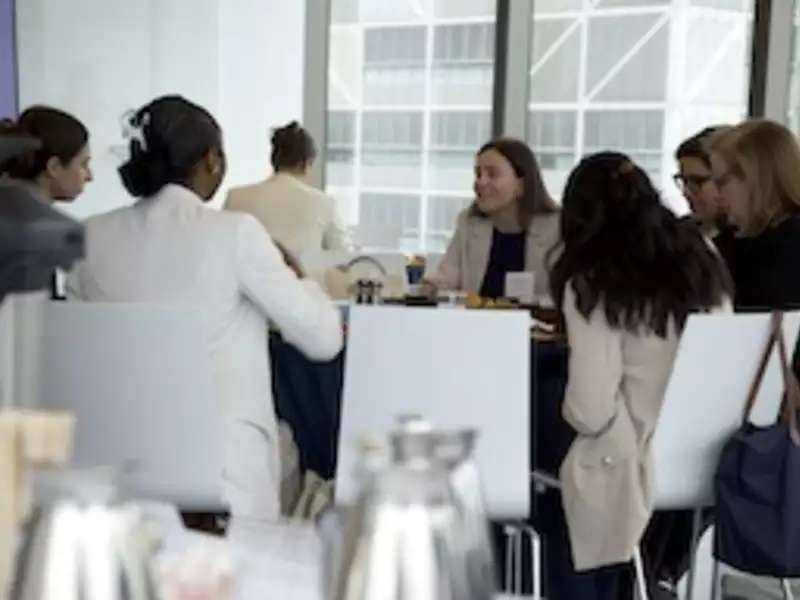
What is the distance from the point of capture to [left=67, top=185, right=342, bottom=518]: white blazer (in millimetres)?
2164

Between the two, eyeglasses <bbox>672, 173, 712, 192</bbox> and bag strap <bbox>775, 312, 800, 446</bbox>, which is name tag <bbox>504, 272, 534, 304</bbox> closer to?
eyeglasses <bbox>672, 173, 712, 192</bbox>

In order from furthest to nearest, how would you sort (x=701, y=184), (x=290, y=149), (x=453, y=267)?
(x=290, y=149), (x=453, y=267), (x=701, y=184)

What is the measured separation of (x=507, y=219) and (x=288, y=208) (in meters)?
1.35

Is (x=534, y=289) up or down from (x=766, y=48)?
down

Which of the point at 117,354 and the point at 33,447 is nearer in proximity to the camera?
the point at 33,447

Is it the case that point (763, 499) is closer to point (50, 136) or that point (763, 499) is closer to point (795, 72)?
point (50, 136)

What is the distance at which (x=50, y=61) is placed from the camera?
6082 mm

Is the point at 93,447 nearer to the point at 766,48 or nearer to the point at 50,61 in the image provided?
the point at 50,61

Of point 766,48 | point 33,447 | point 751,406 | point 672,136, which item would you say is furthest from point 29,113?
point 766,48

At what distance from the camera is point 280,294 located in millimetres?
2189

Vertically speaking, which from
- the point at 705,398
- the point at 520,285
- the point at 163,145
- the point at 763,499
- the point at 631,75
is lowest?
the point at 763,499

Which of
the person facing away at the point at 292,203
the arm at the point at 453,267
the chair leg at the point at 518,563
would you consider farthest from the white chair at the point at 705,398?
the person facing away at the point at 292,203

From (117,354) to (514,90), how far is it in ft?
14.9

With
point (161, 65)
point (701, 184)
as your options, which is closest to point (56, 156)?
point (701, 184)
